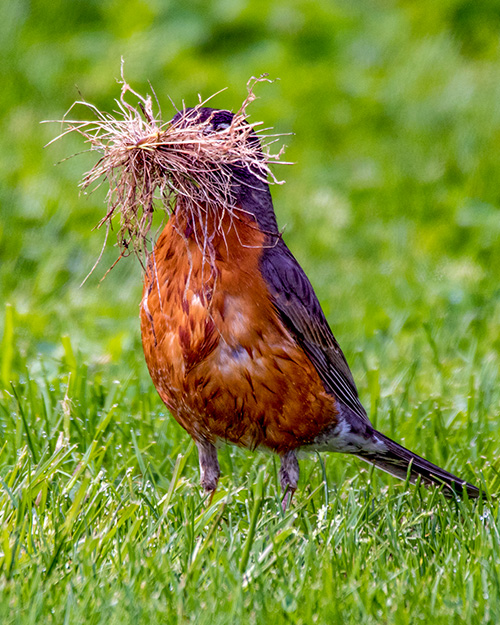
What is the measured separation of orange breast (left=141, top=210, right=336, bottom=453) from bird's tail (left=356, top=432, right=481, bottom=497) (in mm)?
550

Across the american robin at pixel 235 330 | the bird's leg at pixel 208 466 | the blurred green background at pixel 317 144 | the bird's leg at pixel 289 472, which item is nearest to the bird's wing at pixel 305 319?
the american robin at pixel 235 330

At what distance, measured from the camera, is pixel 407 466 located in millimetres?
4055

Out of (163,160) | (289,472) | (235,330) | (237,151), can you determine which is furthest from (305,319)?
(163,160)

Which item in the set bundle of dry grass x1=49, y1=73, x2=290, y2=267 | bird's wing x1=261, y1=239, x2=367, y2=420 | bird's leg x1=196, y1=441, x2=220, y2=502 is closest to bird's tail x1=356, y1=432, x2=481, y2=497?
bird's wing x1=261, y1=239, x2=367, y2=420

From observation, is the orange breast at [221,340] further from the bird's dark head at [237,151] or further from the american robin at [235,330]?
the bird's dark head at [237,151]

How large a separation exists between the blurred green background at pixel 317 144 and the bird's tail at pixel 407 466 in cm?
154

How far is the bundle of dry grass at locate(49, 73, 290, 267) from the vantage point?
3.27 metres

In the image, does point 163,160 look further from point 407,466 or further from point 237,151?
point 407,466

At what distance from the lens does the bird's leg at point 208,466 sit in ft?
12.6

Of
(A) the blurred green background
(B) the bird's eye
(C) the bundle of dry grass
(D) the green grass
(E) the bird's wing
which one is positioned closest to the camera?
(D) the green grass

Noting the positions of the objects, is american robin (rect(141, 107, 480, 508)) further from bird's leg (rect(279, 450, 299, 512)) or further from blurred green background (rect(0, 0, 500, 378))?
blurred green background (rect(0, 0, 500, 378))

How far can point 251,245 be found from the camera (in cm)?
357

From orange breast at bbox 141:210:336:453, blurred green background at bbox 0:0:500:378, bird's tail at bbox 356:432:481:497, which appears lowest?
bird's tail at bbox 356:432:481:497

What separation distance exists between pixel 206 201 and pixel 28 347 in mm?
2322
